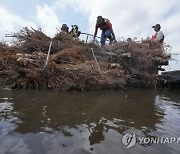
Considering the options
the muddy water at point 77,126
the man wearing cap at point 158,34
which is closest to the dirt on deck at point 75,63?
the man wearing cap at point 158,34

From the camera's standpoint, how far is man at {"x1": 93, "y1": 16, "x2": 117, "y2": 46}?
A: 1220 cm

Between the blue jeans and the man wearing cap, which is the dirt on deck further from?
the blue jeans

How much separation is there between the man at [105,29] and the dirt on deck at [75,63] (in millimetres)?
1248

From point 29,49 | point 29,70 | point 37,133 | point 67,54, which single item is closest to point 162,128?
point 37,133

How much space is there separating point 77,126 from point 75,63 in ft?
17.5

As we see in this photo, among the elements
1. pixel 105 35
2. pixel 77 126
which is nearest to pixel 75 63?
pixel 105 35

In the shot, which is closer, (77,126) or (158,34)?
(77,126)

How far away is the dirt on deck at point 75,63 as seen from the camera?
831cm

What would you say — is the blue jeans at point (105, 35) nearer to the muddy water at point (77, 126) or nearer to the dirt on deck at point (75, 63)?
the dirt on deck at point (75, 63)

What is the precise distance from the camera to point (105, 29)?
12.4m

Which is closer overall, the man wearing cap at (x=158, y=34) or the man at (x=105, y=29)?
the man at (x=105, y=29)

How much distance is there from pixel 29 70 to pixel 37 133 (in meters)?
4.83

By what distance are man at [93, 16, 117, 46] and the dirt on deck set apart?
1.25 metres

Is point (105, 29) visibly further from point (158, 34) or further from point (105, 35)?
point (158, 34)
